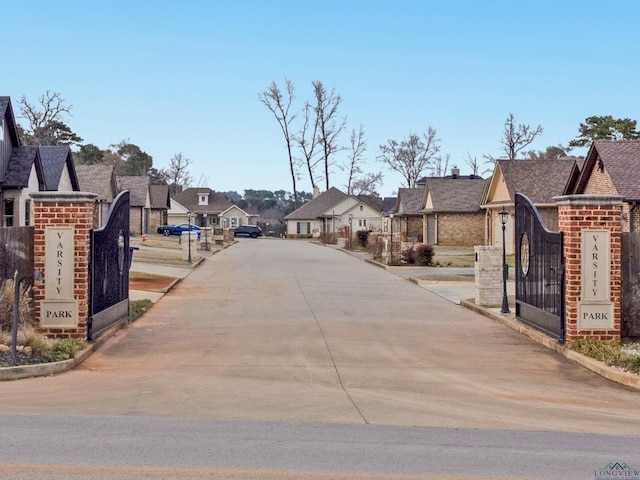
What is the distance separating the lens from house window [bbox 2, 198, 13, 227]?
3454cm

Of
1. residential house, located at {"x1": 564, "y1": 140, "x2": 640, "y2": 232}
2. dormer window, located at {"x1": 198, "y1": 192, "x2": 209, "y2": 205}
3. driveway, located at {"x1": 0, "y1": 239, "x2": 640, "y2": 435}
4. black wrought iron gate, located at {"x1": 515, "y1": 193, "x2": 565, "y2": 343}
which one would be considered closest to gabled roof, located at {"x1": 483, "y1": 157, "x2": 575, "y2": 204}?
residential house, located at {"x1": 564, "y1": 140, "x2": 640, "y2": 232}

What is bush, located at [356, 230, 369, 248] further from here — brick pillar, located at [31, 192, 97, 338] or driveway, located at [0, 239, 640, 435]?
brick pillar, located at [31, 192, 97, 338]

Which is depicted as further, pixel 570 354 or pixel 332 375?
pixel 570 354

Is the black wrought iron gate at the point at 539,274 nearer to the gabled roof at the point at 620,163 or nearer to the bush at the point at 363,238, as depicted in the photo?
the gabled roof at the point at 620,163

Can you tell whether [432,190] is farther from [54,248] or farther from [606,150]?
[54,248]

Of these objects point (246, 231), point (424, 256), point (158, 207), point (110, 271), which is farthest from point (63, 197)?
point (246, 231)

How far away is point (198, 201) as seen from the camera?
4304 inches

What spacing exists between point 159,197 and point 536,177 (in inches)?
1952

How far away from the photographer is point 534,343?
46.9 feet

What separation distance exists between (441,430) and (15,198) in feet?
102

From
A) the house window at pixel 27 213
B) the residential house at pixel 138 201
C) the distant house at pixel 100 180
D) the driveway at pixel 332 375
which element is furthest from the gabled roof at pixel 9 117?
the residential house at pixel 138 201

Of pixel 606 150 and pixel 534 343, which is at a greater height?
pixel 606 150

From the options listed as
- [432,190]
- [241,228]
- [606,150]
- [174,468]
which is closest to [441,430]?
[174,468]

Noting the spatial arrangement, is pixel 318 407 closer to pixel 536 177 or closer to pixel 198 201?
pixel 536 177
